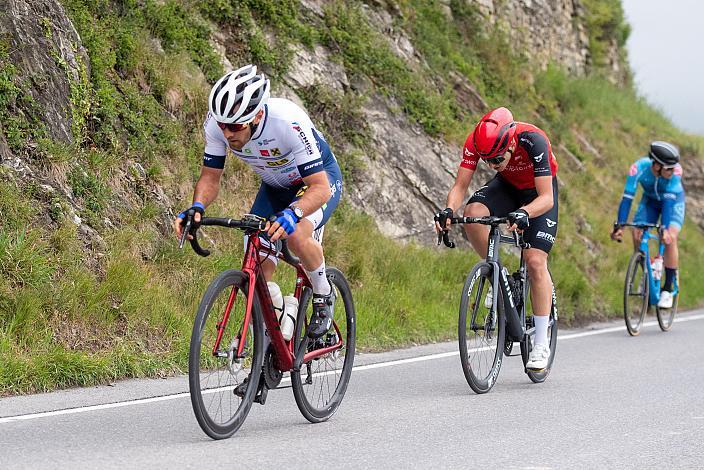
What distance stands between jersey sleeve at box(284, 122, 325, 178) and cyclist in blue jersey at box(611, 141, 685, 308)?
23.9 ft

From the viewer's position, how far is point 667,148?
41.1ft

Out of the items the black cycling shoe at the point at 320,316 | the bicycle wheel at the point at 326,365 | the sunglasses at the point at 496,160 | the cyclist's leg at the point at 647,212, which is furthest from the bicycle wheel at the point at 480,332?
the cyclist's leg at the point at 647,212

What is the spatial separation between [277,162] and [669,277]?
8.45m

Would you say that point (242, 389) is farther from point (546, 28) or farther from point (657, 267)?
point (546, 28)

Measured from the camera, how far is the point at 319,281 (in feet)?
21.4

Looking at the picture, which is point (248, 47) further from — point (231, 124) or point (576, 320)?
point (231, 124)

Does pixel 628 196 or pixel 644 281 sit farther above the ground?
pixel 628 196

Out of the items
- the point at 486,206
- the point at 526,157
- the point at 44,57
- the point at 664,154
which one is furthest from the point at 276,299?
the point at 664,154

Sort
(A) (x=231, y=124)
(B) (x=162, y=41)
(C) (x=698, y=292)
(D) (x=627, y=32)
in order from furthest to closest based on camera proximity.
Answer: (D) (x=627, y=32), (C) (x=698, y=292), (B) (x=162, y=41), (A) (x=231, y=124)

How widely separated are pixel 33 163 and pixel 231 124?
14.3ft

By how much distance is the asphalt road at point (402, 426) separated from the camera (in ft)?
17.9

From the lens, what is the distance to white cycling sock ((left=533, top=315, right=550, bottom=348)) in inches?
329

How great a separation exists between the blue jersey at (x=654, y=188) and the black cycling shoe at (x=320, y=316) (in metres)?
7.12

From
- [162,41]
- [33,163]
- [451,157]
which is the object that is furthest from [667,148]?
[33,163]
